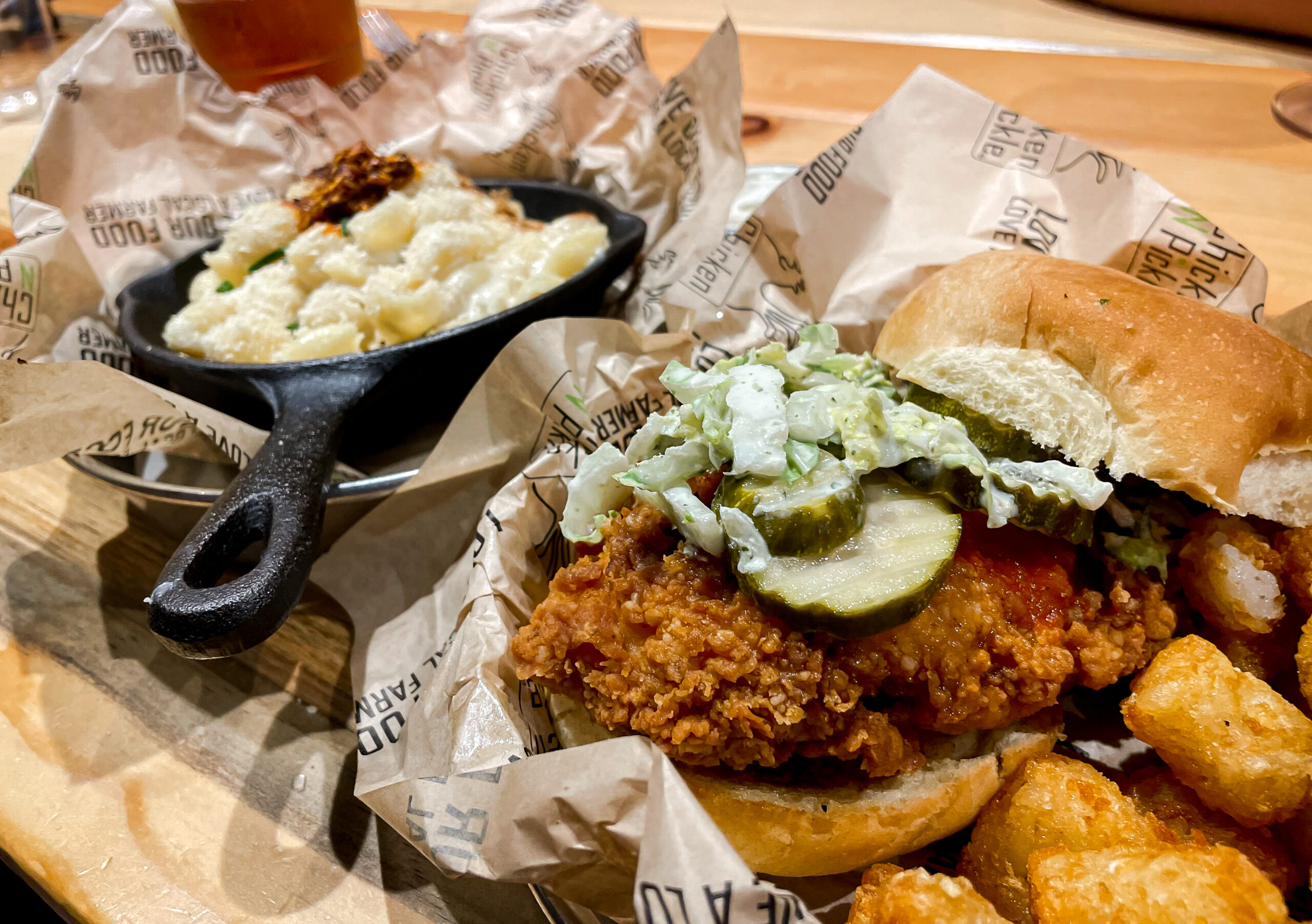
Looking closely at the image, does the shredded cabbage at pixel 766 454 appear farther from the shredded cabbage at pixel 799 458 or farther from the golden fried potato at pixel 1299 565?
the golden fried potato at pixel 1299 565

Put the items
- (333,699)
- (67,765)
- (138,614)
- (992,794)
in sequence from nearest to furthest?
1. (992,794)
2. (67,765)
3. (333,699)
4. (138,614)

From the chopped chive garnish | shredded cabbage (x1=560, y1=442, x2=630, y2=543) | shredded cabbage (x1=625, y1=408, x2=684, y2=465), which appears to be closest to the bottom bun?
shredded cabbage (x1=560, y1=442, x2=630, y2=543)

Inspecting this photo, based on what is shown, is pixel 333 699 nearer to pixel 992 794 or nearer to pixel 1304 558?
pixel 992 794

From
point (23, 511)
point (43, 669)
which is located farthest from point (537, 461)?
point (23, 511)

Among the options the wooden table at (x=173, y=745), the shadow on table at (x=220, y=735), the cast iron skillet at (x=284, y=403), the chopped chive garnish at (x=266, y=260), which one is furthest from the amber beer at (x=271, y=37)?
the shadow on table at (x=220, y=735)

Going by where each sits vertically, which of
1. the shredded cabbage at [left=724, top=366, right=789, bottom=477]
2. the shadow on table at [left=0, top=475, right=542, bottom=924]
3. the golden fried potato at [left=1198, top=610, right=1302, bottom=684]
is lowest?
the shadow on table at [left=0, top=475, right=542, bottom=924]

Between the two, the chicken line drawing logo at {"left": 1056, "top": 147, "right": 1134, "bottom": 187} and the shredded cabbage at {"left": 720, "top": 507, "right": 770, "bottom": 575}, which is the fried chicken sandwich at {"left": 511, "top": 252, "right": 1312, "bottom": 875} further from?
the chicken line drawing logo at {"left": 1056, "top": 147, "right": 1134, "bottom": 187}

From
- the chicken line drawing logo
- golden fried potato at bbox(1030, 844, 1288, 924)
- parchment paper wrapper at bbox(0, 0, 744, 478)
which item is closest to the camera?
golden fried potato at bbox(1030, 844, 1288, 924)

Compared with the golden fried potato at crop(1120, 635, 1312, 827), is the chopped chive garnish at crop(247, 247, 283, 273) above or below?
below
